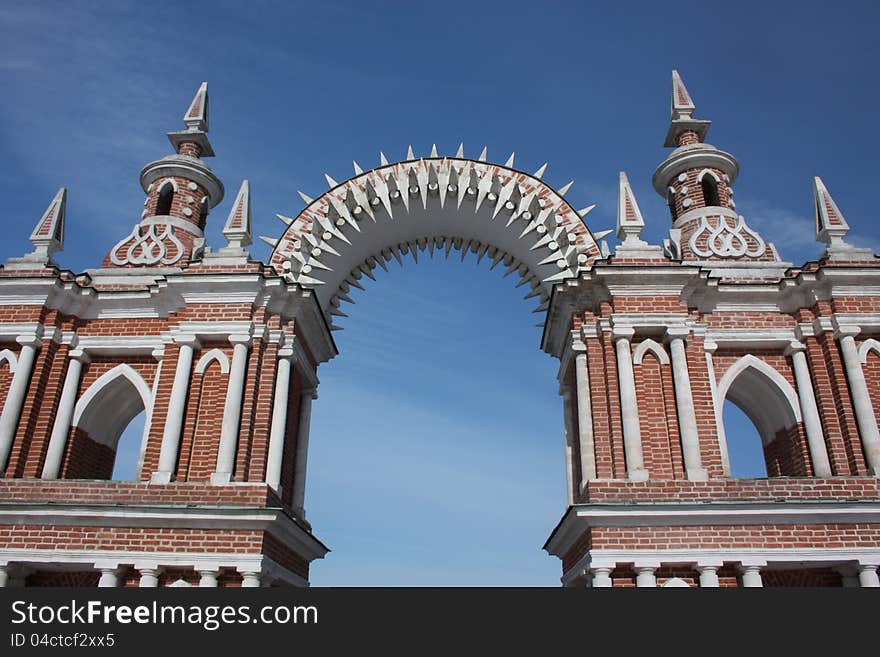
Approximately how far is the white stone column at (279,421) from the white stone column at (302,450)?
1.65 metres

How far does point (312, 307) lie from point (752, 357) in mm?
10139

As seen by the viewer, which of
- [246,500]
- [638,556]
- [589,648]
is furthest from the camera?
[246,500]

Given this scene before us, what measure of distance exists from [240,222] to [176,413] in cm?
487

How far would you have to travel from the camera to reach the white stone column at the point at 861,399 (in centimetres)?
1432

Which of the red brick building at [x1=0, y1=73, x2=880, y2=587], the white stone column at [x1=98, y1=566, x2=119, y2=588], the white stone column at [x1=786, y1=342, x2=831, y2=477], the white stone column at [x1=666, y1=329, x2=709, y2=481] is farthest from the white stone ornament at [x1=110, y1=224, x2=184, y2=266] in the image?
the white stone column at [x1=786, y1=342, x2=831, y2=477]

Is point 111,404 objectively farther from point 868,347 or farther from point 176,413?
point 868,347

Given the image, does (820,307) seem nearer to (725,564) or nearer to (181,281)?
(725,564)

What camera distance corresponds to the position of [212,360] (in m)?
15.9

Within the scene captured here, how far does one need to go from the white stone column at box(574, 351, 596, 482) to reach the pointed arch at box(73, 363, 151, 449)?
9562mm

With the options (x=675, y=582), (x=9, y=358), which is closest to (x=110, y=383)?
(x=9, y=358)

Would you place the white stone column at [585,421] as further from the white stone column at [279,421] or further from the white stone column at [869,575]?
the white stone column at [279,421]

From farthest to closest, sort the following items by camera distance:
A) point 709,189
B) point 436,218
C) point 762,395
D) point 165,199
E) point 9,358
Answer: point 165,199 → point 709,189 → point 436,218 → point 762,395 → point 9,358

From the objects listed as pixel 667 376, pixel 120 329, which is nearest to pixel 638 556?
pixel 667 376

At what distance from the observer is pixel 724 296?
645 inches
